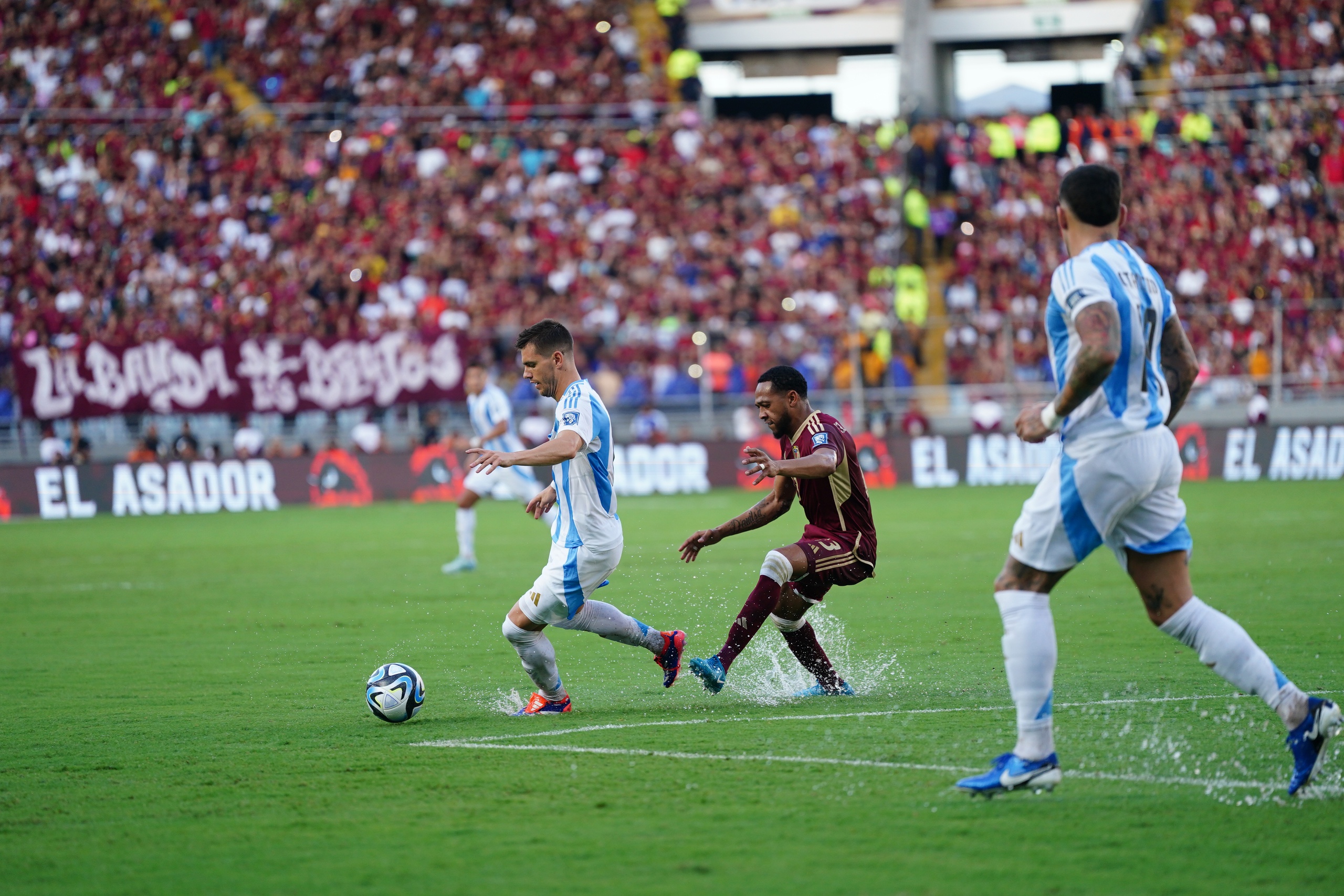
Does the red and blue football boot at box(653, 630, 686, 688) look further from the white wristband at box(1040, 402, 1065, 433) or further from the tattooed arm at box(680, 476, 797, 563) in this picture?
the white wristband at box(1040, 402, 1065, 433)

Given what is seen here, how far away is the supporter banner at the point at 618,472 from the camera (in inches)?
1044

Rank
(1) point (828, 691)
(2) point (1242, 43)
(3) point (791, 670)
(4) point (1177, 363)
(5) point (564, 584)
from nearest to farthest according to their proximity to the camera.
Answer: (4) point (1177, 363), (5) point (564, 584), (1) point (828, 691), (3) point (791, 670), (2) point (1242, 43)

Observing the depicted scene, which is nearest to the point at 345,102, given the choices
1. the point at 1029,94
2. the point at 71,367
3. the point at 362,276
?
the point at 362,276

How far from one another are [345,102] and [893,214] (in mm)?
13106

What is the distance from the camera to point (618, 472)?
27.7m

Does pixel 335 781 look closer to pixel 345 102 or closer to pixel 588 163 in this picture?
pixel 588 163

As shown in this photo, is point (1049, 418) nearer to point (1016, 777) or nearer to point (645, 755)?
point (1016, 777)

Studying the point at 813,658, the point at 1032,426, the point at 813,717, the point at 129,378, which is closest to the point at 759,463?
the point at 813,717

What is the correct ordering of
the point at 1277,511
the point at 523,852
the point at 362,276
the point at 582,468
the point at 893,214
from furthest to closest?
the point at 893,214
the point at 362,276
the point at 1277,511
the point at 582,468
the point at 523,852

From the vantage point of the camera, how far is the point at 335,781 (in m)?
6.28

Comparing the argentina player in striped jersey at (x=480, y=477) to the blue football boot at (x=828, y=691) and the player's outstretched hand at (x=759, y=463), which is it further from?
the player's outstretched hand at (x=759, y=463)

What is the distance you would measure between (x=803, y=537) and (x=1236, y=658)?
2.93m

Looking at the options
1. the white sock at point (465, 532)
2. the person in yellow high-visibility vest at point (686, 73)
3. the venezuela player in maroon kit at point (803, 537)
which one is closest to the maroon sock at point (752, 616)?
the venezuela player in maroon kit at point (803, 537)

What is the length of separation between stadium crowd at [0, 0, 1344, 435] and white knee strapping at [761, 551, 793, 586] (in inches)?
777
